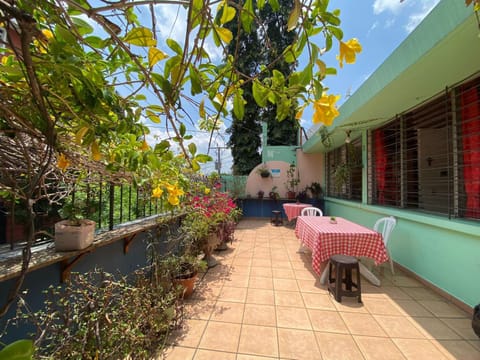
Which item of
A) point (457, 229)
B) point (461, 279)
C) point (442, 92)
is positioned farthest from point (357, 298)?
point (442, 92)

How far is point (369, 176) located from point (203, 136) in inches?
167

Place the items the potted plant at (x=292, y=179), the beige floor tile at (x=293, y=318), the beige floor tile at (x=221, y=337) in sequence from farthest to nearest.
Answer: the potted plant at (x=292, y=179)
the beige floor tile at (x=293, y=318)
the beige floor tile at (x=221, y=337)

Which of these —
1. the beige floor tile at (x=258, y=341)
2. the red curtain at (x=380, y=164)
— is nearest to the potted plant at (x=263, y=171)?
the red curtain at (x=380, y=164)

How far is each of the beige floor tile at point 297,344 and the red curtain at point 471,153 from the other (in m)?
2.10

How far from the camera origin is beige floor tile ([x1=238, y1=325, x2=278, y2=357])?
Result: 1582 millimetres

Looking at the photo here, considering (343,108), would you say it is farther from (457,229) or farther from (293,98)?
(293,98)

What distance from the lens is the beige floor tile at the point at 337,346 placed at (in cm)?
156

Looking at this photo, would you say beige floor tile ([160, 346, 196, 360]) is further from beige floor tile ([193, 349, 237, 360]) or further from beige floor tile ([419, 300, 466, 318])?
beige floor tile ([419, 300, 466, 318])

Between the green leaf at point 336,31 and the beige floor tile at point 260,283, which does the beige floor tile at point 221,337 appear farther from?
the green leaf at point 336,31

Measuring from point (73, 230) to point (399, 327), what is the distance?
104 inches

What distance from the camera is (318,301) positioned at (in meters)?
2.28

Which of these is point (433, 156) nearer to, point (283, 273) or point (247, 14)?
point (283, 273)

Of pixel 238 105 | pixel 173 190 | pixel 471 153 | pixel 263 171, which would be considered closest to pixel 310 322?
pixel 173 190

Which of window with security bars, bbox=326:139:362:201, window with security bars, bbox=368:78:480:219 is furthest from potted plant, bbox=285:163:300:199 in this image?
window with security bars, bbox=368:78:480:219
